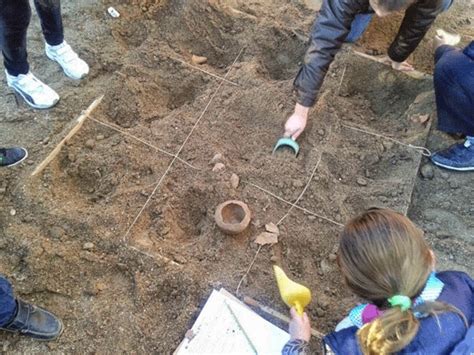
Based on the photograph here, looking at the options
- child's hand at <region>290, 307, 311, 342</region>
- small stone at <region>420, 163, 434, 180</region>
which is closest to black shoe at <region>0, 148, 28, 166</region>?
child's hand at <region>290, 307, 311, 342</region>

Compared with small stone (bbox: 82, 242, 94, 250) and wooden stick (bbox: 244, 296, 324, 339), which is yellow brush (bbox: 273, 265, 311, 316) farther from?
small stone (bbox: 82, 242, 94, 250)

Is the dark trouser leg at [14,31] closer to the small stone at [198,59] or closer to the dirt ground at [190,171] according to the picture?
the dirt ground at [190,171]

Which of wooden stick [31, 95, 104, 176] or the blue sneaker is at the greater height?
the blue sneaker

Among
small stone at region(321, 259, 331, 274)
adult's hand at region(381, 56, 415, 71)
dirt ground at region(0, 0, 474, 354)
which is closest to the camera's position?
dirt ground at region(0, 0, 474, 354)

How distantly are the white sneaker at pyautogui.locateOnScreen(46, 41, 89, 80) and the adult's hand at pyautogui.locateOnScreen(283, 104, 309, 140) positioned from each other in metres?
1.35

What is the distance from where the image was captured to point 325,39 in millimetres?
2613

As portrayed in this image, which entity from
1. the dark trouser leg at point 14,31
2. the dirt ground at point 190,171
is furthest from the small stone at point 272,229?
the dark trouser leg at point 14,31

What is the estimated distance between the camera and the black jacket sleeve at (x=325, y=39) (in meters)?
2.55

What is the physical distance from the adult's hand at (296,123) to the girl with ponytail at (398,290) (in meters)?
1.17

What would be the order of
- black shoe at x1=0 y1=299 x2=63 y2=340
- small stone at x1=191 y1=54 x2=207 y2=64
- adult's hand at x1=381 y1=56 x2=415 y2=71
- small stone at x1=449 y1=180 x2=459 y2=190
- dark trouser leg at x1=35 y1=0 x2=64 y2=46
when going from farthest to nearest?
small stone at x1=191 y1=54 x2=207 y2=64
adult's hand at x1=381 y1=56 x2=415 y2=71
small stone at x1=449 y1=180 x2=459 y2=190
dark trouser leg at x1=35 y1=0 x2=64 y2=46
black shoe at x1=0 y1=299 x2=63 y2=340

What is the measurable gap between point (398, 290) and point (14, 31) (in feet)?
7.40

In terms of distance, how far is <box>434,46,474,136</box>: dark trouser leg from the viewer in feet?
9.21

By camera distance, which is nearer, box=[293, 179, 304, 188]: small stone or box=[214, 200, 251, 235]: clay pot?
box=[214, 200, 251, 235]: clay pot

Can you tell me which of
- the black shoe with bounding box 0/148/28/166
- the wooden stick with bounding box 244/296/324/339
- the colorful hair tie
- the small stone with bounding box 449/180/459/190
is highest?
the colorful hair tie
